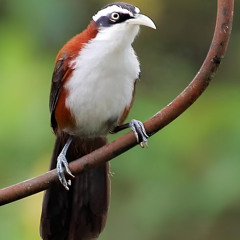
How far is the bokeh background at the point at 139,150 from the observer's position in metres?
2.89

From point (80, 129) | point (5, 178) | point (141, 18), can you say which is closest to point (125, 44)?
Result: point (141, 18)

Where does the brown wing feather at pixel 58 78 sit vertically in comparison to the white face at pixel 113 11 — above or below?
below

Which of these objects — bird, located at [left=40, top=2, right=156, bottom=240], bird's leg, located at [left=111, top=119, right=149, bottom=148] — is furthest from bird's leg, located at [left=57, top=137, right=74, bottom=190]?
bird's leg, located at [left=111, top=119, right=149, bottom=148]

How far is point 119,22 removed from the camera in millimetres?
2127

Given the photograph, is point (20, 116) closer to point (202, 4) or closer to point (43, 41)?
point (43, 41)

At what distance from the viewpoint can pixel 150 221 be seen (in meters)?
3.06

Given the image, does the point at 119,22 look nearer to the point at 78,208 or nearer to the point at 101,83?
the point at 101,83

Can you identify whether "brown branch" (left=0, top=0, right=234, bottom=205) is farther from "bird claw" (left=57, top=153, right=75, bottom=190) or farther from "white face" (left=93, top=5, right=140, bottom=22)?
"white face" (left=93, top=5, right=140, bottom=22)


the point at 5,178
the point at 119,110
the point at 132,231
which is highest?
the point at 119,110

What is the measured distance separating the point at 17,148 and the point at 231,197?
84cm

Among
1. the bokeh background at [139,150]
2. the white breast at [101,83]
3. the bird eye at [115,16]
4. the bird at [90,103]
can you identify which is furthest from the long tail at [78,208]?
the bird eye at [115,16]

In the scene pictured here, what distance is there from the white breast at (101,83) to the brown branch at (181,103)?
594mm

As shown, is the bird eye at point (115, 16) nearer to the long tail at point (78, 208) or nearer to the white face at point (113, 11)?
the white face at point (113, 11)

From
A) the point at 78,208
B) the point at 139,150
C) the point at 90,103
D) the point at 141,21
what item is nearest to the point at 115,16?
the point at 141,21
